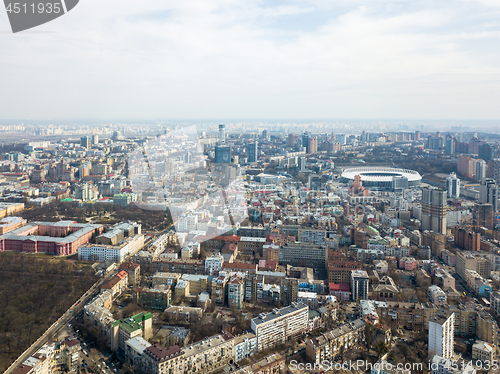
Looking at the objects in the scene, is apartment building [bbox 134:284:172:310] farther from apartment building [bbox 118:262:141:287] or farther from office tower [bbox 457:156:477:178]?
office tower [bbox 457:156:477:178]

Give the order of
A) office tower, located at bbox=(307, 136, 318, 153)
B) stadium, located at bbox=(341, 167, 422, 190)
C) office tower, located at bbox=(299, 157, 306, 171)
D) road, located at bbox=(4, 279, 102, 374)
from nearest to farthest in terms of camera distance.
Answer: road, located at bbox=(4, 279, 102, 374) → stadium, located at bbox=(341, 167, 422, 190) → office tower, located at bbox=(299, 157, 306, 171) → office tower, located at bbox=(307, 136, 318, 153)

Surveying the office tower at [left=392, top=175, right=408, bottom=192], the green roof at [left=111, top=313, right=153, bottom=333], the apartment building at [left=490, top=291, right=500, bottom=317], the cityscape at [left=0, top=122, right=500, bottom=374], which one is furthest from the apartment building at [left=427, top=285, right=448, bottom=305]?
the office tower at [left=392, top=175, right=408, bottom=192]

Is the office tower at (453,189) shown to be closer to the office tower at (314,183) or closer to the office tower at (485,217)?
the office tower at (485,217)

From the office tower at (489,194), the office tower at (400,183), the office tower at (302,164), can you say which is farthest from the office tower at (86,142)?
the office tower at (489,194)

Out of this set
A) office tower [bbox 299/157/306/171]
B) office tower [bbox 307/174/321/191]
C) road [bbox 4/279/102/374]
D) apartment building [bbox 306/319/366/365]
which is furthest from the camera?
office tower [bbox 299/157/306/171]

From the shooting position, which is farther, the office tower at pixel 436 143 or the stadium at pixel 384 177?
the office tower at pixel 436 143

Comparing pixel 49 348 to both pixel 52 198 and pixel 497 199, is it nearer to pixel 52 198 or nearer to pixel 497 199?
pixel 52 198
